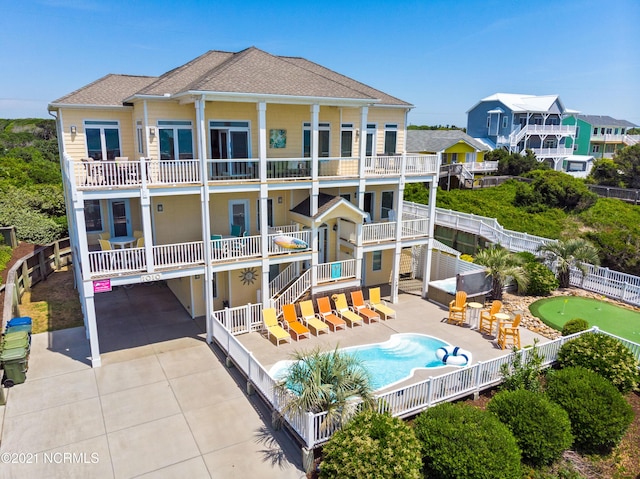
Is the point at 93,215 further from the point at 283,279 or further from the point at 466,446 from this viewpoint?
the point at 466,446

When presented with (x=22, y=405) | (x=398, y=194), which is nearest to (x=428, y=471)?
(x=22, y=405)

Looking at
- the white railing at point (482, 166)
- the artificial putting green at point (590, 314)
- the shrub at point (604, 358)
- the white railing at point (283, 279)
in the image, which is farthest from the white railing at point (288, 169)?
the white railing at point (482, 166)

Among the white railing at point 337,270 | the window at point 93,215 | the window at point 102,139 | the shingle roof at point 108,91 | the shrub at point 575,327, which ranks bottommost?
the shrub at point 575,327

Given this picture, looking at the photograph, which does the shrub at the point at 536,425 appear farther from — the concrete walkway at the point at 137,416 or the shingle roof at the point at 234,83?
the shingle roof at the point at 234,83

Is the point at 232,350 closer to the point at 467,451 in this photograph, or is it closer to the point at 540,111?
the point at 467,451

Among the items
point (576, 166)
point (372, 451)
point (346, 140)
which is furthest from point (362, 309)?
point (576, 166)

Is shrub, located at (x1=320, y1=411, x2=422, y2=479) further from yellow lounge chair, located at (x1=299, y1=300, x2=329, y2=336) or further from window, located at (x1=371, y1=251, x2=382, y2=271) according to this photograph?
window, located at (x1=371, y1=251, x2=382, y2=271)
